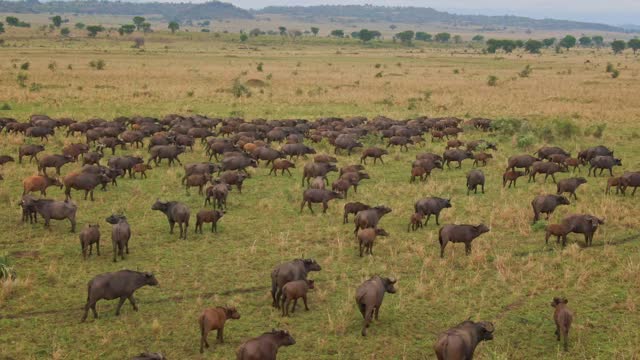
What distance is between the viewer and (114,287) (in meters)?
11.1

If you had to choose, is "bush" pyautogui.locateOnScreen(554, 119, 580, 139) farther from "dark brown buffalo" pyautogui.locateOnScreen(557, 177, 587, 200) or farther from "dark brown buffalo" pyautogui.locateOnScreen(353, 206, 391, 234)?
"dark brown buffalo" pyautogui.locateOnScreen(353, 206, 391, 234)

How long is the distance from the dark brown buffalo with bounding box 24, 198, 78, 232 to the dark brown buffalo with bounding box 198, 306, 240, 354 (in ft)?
23.9

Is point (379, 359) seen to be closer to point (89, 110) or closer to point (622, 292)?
point (622, 292)

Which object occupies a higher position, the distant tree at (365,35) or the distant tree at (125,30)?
the distant tree at (365,35)

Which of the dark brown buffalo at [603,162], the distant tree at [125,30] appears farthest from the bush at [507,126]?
the distant tree at [125,30]

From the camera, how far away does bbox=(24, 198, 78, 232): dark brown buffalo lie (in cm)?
1566

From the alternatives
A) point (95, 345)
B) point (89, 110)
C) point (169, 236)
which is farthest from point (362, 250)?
point (89, 110)

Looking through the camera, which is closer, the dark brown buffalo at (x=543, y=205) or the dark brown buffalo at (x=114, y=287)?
the dark brown buffalo at (x=114, y=287)

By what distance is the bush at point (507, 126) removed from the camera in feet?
107

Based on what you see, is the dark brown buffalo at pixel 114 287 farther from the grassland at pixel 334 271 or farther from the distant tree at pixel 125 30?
the distant tree at pixel 125 30

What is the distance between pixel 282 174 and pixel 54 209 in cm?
970

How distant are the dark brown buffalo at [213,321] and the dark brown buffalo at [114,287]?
2.01 m

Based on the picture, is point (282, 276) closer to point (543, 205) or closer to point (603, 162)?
point (543, 205)

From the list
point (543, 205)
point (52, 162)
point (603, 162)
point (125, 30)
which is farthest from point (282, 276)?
point (125, 30)
